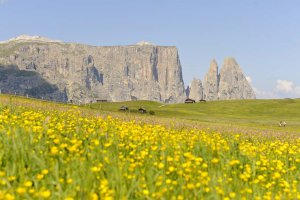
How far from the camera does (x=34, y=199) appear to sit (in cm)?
568

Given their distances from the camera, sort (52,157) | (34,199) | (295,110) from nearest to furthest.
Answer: (34,199), (52,157), (295,110)

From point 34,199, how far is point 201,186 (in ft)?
9.09

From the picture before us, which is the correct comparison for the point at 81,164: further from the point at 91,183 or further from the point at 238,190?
the point at 238,190

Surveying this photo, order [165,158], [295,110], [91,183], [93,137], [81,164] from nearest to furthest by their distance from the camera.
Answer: [91,183] < [81,164] < [165,158] < [93,137] < [295,110]

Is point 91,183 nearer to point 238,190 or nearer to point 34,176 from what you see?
point 34,176

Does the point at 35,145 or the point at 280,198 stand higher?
the point at 35,145

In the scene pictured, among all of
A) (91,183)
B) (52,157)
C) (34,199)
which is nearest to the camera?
(34,199)

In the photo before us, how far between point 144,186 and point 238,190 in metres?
1.94

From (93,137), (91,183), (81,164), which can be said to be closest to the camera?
(91,183)

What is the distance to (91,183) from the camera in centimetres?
659

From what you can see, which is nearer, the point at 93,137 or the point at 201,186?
the point at 201,186

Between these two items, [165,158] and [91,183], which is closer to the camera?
[91,183]

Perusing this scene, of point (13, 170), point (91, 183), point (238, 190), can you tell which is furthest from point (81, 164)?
point (238, 190)

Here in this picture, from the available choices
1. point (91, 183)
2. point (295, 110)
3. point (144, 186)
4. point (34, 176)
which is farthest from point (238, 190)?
point (295, 110)
